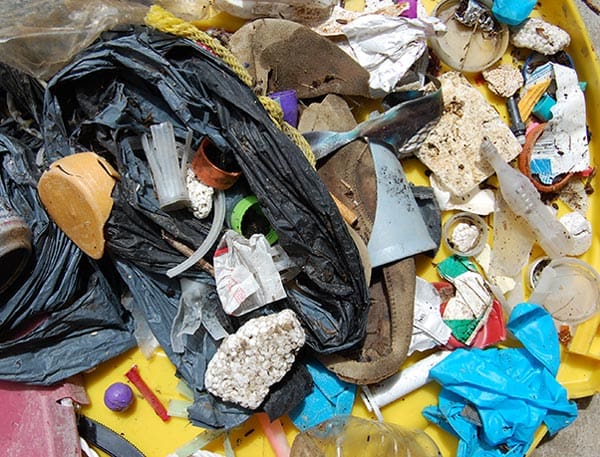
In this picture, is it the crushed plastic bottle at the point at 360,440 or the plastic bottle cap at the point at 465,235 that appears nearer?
the crushed plastic bottle at the point at 360,440

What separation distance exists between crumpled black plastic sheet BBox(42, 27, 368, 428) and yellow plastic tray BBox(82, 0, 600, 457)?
133 millimetres

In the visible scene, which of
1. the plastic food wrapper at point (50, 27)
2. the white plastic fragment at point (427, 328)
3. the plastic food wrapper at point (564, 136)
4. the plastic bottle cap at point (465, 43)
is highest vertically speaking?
the plastic food wrapper at point (50, 27)

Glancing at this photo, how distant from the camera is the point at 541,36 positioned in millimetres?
1545

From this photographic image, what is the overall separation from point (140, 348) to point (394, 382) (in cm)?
62

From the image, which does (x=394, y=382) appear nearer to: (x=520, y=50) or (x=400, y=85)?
(x=400, y=85)

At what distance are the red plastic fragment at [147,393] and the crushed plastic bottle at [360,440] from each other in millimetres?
327

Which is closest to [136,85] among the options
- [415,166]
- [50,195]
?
[50,195]

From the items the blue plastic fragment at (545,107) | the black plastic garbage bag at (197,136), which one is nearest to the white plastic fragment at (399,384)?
the black plastic garbage bag at (197,136)

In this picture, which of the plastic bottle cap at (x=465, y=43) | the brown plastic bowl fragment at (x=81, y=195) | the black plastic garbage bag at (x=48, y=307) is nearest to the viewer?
the brown plastic bowl fragment at (x=81, y=195)

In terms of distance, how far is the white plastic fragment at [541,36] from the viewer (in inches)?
60.7

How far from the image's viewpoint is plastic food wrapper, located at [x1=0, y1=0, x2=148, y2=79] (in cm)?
129

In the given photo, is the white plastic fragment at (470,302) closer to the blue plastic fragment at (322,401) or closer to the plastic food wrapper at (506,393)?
the plastic food wrapper at (506,393)

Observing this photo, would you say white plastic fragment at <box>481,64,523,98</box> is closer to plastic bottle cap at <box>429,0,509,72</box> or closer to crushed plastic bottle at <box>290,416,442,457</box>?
plastic bottle cap at <box>429,0,509,72</box>

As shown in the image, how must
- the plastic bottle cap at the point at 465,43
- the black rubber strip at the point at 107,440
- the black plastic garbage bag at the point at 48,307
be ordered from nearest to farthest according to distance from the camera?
the black plastic garbage bag at the point at 48,307 → the black rubber strip at the point at 107,440 → the plastic bottle cap at the point at 465,43
